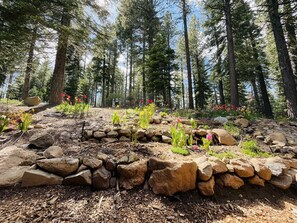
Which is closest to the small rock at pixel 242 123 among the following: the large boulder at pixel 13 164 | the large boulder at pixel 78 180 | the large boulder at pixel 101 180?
the large boulder at pixel 101 180

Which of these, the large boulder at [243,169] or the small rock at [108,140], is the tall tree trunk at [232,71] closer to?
the large boulder at [243,169]

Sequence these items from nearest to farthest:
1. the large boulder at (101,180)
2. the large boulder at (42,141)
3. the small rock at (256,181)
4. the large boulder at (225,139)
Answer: the large boulder at (101,180), the small rock at (256,181), the large boulder at (42,141), the large boulder at (225,139)

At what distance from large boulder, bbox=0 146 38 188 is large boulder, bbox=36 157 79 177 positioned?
7.8 inches

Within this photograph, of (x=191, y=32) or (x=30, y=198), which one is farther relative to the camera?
(x=191, y=32)

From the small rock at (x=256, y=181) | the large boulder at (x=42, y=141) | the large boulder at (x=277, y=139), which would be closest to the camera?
the small rock at (x=256, y=181)

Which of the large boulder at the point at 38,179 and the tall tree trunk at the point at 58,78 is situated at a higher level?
the tall tree trunk at the point at 58,78

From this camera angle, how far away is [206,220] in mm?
1531

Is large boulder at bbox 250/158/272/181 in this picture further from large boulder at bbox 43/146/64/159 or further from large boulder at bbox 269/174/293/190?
large boulder at bbox 43/146/64/159

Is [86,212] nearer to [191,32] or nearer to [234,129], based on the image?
[234,129]

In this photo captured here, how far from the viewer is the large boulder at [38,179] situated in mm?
1638

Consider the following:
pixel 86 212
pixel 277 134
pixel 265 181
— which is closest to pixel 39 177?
pixel 86 212

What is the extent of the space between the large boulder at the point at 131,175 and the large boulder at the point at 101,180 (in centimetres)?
15

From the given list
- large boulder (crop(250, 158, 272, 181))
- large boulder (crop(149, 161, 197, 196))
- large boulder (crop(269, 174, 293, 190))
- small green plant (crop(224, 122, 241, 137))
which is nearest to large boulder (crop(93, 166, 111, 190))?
large boulder (crop(149, 161, 197, 196))

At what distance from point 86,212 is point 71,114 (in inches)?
138
